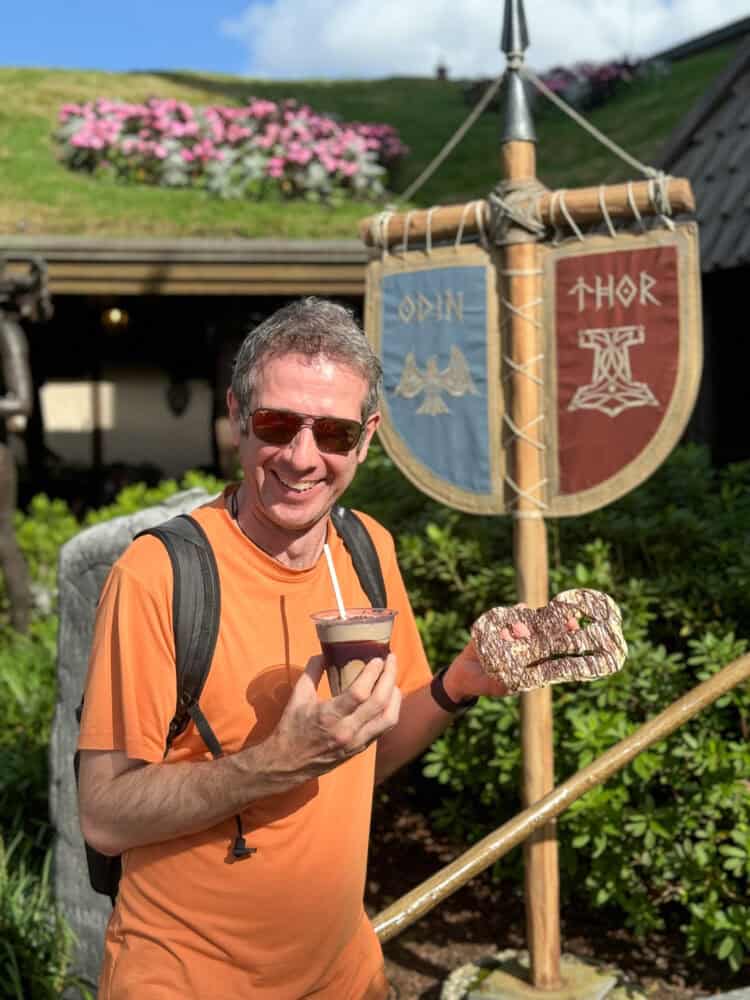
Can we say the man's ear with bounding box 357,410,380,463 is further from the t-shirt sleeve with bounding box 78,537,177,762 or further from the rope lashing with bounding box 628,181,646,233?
the rope lashing with bounding box 628,181,646,233

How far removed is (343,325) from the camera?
6.75ft

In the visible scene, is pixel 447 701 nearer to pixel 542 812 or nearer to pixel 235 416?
pixel 235 416

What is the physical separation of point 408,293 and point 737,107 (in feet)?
14.8

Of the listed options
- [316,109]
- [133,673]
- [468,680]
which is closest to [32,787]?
[468,680]

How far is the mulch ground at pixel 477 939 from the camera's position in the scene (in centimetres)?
417

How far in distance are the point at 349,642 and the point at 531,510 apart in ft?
6.19

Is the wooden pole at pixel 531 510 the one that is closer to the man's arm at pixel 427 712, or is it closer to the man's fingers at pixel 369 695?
the man's arm at pixel 427 712

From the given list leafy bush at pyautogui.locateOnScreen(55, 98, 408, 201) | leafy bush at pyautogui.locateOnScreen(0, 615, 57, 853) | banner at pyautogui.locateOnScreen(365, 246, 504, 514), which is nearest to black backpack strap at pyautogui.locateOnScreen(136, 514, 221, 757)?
banner at pyautogui.locateOnScreen(365, 246, 504, 514)

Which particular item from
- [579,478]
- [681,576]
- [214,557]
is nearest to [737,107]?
[681,576]

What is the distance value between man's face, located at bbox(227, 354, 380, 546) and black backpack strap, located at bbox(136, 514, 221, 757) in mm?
143

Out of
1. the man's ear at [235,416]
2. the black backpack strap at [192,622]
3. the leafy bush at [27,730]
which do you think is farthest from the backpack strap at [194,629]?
the leafy bush at [27,730]

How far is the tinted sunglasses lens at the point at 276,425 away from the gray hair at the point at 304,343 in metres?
0.04

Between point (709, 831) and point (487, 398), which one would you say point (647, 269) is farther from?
point (709, 831)

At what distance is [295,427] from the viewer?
2.01 meters
